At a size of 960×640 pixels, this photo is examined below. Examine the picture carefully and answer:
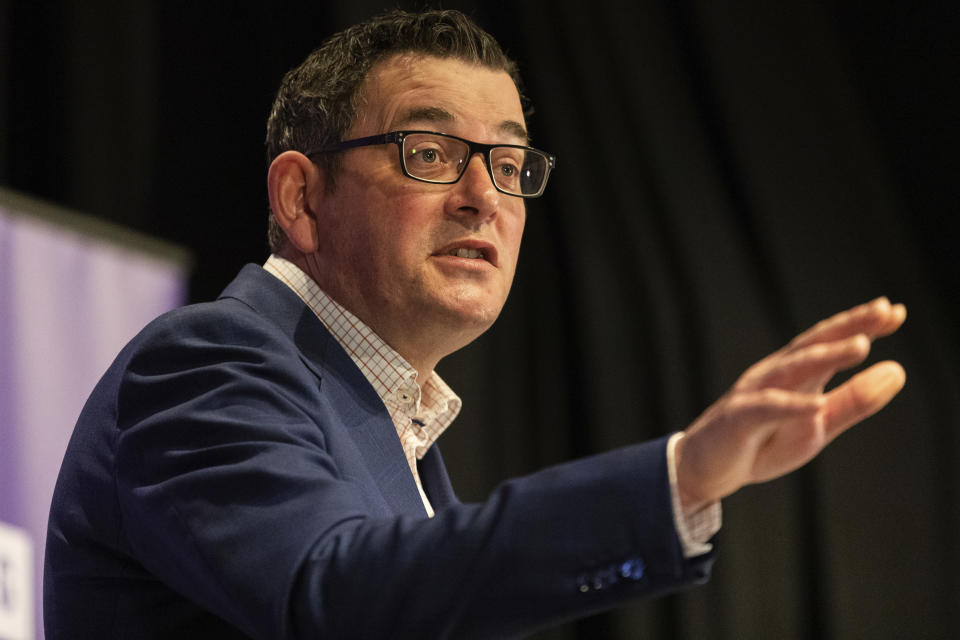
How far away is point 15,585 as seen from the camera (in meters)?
2.42

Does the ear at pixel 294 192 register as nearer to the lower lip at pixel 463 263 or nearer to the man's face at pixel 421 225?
the man's face at pixel 421 225

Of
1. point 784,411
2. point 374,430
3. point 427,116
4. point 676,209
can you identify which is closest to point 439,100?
point 427,116

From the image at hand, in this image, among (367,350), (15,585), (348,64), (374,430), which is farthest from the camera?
(15,585)

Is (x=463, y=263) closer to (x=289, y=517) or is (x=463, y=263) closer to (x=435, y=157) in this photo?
(x=435, y=157)

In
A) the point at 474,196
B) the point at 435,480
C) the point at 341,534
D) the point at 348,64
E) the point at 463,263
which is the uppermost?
the point at 348,64

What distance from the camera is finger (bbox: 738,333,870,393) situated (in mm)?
888

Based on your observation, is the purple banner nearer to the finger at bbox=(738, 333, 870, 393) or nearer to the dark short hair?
the dark short hair

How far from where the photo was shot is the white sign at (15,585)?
7.89 feet

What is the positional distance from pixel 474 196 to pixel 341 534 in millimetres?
801

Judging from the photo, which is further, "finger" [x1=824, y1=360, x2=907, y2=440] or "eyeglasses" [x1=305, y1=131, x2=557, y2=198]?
"eyeglasses" [x1=305, y1=131, x2=557, y2=198]

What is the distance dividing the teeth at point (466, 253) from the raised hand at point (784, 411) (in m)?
0.80

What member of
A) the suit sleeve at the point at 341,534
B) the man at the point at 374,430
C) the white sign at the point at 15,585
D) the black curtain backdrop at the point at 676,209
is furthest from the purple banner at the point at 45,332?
the suit sleeve at the point at 341,534

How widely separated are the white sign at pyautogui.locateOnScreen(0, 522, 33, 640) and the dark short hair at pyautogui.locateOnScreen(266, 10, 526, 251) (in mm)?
1099

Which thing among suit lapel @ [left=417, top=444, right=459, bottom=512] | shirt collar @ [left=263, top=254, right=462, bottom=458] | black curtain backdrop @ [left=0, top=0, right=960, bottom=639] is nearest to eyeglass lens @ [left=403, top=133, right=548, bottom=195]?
shirt collar @ [left=263, top=254, right=462, bottom=458]
